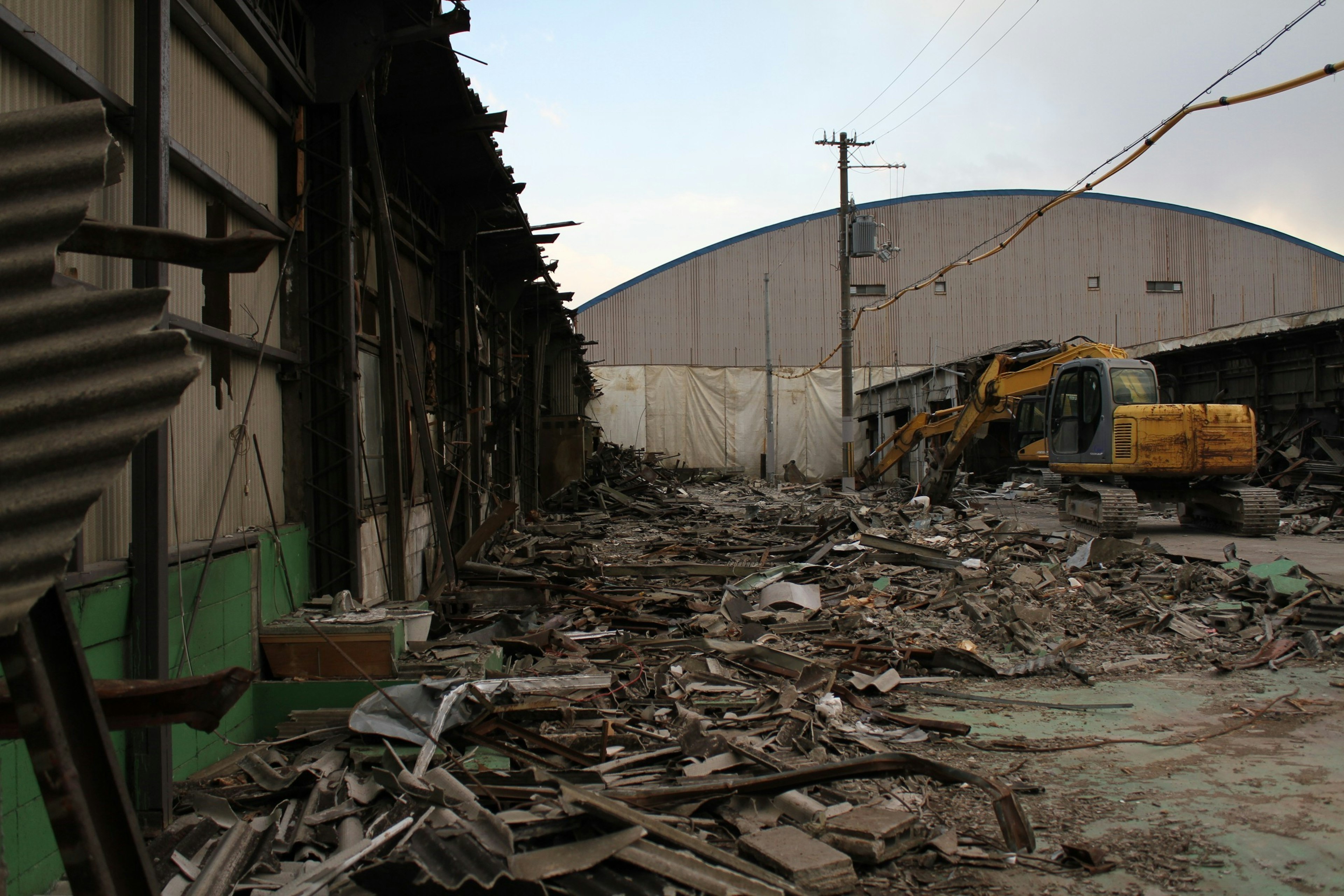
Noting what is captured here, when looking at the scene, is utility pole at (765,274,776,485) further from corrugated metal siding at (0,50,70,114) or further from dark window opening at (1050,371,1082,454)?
corrugated metal siding at (0,50,70,114)

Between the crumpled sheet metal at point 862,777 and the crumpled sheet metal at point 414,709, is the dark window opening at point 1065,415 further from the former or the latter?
the crumpled sheet metal at point 414,709

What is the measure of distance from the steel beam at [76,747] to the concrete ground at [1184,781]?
3537 millimetres

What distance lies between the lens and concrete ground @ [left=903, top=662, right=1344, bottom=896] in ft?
13.0

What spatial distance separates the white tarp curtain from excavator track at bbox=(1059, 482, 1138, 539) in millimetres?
22479

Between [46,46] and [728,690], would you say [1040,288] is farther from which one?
[46,46]

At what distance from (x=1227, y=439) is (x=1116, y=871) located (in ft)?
40.7

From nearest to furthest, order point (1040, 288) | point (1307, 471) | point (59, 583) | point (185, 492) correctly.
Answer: point (59, 583) → point (185, 492) → point (1307, 471) → point (1040, 288)

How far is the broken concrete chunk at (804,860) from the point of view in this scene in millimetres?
3775

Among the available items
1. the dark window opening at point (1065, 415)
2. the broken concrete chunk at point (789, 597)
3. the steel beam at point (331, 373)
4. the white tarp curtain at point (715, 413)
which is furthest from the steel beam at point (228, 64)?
the white tarp curtain at point (715, 413)

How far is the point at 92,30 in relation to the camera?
4285 mm

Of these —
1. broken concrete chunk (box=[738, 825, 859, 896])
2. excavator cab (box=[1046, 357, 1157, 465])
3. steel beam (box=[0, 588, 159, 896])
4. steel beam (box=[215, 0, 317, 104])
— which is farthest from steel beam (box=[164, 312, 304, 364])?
excavator cab (box=[1046, 357, 1157, 465])

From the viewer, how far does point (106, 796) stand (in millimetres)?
1361

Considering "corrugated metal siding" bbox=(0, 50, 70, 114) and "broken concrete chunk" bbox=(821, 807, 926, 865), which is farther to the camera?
"broken concrete chunk" bbox=(821, 807, 926, 865)

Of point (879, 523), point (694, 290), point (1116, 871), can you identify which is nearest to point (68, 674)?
point (1116, 871)
